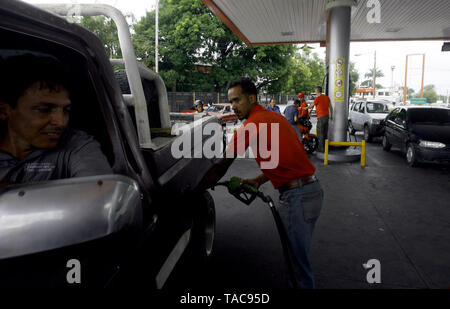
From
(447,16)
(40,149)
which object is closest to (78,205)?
(40,149)

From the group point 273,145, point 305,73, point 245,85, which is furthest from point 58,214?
point 305,73

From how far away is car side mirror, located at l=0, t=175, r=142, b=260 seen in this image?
87cm

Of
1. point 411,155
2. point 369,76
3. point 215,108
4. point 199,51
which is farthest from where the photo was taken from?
point 369,76

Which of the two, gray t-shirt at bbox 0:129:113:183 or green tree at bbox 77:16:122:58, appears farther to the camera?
green tree at bbox 77:16:122:58

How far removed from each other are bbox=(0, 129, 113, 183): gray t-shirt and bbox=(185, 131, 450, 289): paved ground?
221 cm

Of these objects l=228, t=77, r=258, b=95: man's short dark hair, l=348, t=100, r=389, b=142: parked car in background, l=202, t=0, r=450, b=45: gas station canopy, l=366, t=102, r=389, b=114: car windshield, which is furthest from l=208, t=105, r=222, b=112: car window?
l=228, t=77, r=258, b=95: man's short dark hair

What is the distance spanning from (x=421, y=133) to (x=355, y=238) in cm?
605

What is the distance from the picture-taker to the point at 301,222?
2.68 m

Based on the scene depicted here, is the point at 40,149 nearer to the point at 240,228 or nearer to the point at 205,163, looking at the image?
the point at 205,163

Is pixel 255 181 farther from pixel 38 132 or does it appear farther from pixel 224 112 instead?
pixel 224 112

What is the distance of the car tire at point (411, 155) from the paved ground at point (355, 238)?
1512 mm

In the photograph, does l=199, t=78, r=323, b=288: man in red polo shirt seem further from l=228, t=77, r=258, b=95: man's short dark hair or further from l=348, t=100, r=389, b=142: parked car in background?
l=348, t=100, r=389, b=142: parked car in background

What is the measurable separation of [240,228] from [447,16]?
1237 centimetres

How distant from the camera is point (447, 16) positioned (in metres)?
12.2
